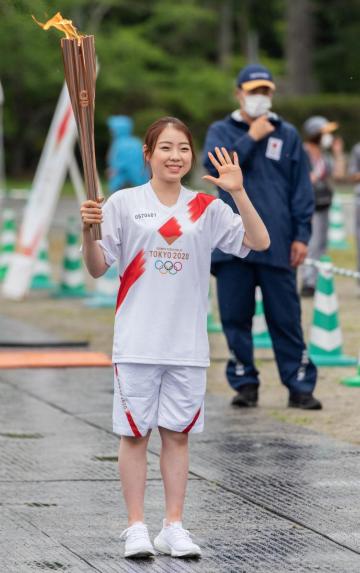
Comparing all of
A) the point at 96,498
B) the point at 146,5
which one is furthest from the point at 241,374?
the point at 146,5

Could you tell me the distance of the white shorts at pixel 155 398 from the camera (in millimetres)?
5617

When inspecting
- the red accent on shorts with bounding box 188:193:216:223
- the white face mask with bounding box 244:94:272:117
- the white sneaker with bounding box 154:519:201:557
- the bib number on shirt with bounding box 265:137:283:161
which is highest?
the white face mask with bounding box 244:94:272:117

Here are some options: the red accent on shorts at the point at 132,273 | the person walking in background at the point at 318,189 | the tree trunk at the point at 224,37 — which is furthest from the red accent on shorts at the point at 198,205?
the tree trunk at the point at 224,37

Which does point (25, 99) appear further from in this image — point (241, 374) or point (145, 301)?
point (145, 301)

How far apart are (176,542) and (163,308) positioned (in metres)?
0.87

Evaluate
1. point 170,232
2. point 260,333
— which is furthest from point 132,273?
point 260,333

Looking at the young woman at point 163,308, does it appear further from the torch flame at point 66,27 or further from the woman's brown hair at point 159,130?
the torch flame at point 66,27

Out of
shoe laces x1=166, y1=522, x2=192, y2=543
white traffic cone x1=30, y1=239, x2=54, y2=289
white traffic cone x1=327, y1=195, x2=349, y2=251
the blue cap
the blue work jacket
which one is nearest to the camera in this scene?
shoe laces x1=166, y1=522, x2=192, y2=543

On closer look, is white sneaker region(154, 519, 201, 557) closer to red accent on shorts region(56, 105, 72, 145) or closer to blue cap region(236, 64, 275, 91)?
blue cap region(236, 64, 275, 91)

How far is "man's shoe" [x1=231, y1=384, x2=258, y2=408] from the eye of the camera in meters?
9.20

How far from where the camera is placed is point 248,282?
8.95 meters

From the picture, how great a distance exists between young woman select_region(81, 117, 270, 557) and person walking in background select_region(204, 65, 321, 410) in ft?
10.2

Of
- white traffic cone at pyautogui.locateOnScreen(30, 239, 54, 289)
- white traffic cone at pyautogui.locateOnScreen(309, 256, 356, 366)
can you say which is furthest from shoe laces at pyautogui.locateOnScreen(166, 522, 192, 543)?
white traffic cone at pyautogui.locateOnScreen(30, 239, 54, 289)

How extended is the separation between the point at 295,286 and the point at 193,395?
3.47m
